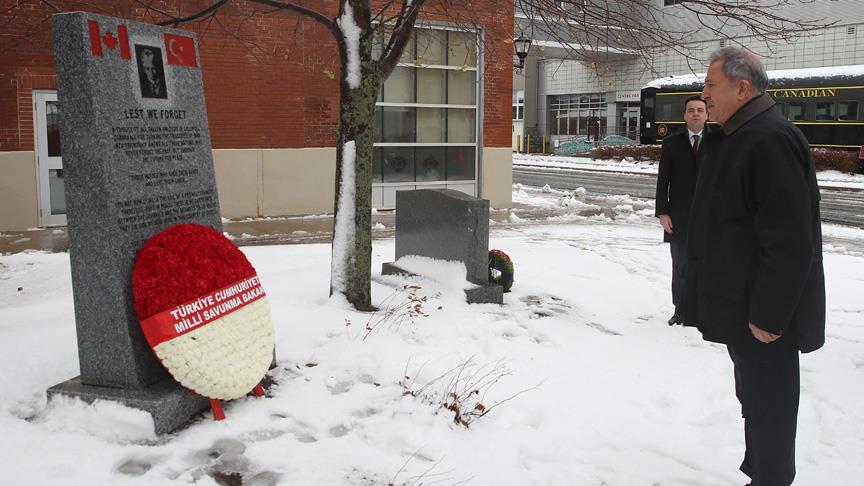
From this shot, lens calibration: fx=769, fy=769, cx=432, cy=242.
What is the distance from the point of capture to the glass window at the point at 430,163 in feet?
55.9

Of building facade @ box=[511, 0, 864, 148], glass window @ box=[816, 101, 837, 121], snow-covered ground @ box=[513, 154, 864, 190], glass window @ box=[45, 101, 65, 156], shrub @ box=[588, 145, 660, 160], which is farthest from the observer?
shrub @ box=[588, 145, 660, 160]

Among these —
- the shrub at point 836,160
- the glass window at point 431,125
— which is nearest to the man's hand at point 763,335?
the glass window at point 431,125

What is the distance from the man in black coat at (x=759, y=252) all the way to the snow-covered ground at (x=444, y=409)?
0.79 m

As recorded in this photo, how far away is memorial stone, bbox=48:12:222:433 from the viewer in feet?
13.5

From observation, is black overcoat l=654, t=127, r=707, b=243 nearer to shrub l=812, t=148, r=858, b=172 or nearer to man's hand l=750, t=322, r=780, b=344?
man's hand l=750, t=322, r=780, b=344

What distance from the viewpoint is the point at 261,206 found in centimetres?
1529

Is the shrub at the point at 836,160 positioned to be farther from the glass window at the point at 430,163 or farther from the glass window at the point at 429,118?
the glass window at the point at 430,163

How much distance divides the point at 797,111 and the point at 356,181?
95.2ft

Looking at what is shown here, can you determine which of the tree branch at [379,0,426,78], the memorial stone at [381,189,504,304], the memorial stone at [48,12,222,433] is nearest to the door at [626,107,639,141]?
the memorial stone at [381,189,504,304]

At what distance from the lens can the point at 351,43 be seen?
22.1 feet

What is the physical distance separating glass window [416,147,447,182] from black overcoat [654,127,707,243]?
1015 centimetres

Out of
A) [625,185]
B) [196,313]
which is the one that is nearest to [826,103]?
[625,185]

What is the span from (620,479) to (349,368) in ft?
6.46

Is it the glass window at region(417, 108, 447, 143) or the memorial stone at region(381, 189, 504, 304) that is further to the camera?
the glass window at region(417, 108, 447, 143)
